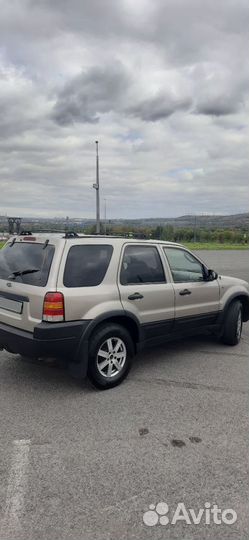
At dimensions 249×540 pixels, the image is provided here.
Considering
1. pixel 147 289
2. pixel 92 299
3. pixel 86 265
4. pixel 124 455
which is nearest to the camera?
pixel 124 455

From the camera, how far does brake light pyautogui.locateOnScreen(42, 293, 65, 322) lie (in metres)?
3.82

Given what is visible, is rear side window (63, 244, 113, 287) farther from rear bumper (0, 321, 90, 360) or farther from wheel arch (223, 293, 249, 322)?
wheel arch (223, 293, 249, 322)

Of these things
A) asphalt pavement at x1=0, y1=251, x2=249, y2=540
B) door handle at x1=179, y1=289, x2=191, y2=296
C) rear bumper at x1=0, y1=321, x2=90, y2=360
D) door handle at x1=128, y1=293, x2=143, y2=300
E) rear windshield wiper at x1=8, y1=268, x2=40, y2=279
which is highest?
rear windshield wiper at x1=8, y1=268, x2=40, y2=279

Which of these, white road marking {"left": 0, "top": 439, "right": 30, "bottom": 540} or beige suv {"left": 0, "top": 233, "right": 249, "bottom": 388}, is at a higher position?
beige suv {"left": 0, "top": 233, "right": 249, "bottom": 388}

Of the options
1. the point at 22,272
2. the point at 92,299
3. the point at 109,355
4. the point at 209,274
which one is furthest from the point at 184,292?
the point at 22,272

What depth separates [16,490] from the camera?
2.58m

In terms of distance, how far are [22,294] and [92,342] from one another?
86 centimetres

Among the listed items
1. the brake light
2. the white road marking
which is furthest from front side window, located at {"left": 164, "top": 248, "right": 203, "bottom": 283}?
the white road marking

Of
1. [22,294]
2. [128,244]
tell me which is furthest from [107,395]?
[128,244]

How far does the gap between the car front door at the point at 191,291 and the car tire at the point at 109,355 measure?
952 millimetres

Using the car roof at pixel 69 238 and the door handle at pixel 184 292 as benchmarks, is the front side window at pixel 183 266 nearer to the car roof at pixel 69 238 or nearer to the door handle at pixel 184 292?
the door handle at pixel 184 292

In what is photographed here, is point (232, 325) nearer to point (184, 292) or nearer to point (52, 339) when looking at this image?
point (184, 292)

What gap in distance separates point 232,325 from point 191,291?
3.46ft

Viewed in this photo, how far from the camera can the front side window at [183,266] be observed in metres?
5.16
